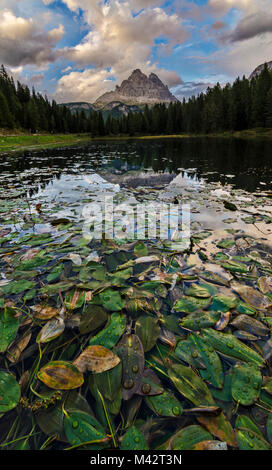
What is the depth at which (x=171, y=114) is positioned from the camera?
7625cm

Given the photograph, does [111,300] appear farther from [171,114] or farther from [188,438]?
[171,114]

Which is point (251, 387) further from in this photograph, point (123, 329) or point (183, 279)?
point (183, 279)

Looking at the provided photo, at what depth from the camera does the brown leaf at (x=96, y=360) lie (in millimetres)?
1253

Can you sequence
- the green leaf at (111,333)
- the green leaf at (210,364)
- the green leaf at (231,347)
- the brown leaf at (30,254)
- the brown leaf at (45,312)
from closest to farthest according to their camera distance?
the green leaf at (210,364)
the green leaf at (231,347)
the green leaf at (111,333)
the brown leaf at (45,312)
the brown leaf at (30,254)

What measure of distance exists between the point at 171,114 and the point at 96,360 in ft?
292

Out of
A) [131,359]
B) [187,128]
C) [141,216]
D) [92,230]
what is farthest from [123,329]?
[187,128]

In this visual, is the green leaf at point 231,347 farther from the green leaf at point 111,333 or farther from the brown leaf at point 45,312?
the brown leaf at point 45,312

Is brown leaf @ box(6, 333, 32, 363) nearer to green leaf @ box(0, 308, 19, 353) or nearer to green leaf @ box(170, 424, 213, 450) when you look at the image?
green leaf @ box(0, 308, 19, 353)

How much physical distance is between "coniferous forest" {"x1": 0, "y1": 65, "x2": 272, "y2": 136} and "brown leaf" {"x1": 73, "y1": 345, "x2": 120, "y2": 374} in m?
54.4

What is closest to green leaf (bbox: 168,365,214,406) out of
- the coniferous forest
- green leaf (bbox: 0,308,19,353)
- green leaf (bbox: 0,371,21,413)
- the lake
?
the lake

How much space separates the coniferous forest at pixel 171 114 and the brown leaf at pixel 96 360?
54.4 m

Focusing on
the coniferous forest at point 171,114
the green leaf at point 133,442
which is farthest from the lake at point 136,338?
the coniferous forest at point 171,114

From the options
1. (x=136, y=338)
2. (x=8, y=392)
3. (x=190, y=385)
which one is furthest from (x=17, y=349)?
(x=190, y=385)

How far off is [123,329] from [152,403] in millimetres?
508
